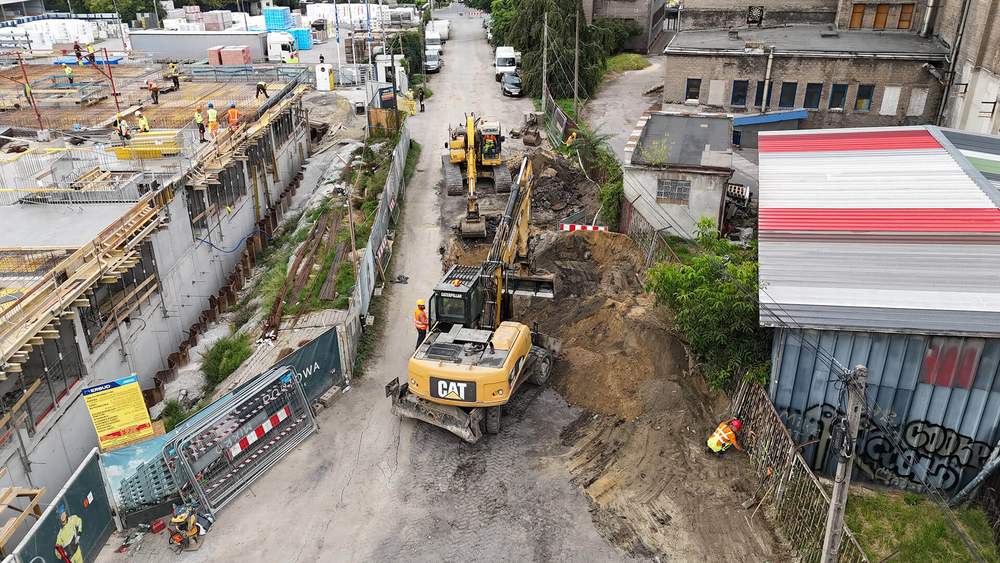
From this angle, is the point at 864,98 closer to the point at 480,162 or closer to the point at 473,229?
the point at 480,162

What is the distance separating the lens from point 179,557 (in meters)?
14.0

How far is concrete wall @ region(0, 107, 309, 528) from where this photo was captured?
16.4 metres

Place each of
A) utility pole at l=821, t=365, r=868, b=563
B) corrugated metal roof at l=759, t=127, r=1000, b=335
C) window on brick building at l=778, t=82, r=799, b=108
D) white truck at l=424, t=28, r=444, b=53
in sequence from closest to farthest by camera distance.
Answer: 1. utility pole at l=821, t=365, r=868, b=563
2. corrugated metal roof at l=759, t=127, r=1000, b=335
3. window on brick building at l=778, t=82, r=799, b=108
4. white truck at l=424, t=28, r=444, b=53

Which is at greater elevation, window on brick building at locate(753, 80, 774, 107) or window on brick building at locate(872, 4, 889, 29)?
window on brick building at locate(872, 4, 889, 29)

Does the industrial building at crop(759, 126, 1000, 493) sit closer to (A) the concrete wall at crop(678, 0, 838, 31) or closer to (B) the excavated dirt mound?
(B) the excavated dirt mound

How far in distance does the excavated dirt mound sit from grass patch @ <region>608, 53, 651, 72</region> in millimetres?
37698

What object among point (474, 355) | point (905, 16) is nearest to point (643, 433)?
point (474, 355)

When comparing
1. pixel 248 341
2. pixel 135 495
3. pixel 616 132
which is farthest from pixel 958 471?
pixel 616 132

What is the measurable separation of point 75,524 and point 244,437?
3.67m

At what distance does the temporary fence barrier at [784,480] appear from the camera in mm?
12711

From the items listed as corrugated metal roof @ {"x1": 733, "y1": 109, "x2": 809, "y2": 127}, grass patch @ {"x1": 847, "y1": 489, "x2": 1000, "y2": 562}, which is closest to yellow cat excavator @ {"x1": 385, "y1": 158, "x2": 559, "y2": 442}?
grass patch @ {"x1": 847, "y1": 489, "x2": 1000, "y2": 562}

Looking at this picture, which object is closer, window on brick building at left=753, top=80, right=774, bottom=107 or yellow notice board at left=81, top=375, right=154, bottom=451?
yellow notice board at left=81, top=375, right=154, bottom=451

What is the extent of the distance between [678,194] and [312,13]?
252 feet

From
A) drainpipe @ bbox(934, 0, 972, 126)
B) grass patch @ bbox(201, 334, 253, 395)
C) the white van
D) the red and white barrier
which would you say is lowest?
grass patch @ bbox(201, 334, 253, 395)
